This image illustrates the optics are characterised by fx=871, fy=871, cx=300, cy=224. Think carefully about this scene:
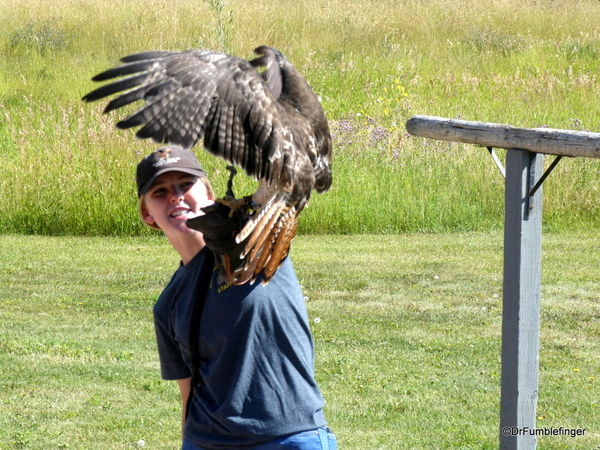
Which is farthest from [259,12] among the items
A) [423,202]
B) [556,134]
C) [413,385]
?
[556,134]

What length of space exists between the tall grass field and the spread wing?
7555 millimetres

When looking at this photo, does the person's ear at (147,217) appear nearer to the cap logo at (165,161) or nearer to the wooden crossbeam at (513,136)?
the cap logo at (165,161)

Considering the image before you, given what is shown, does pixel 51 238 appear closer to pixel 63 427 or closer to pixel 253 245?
pixel 63 427

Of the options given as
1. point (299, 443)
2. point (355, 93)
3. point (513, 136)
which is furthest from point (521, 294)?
point (355, 93)

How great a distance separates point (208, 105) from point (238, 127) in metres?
0.12

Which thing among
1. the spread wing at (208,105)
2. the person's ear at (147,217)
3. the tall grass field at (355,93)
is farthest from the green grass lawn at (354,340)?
the spread wing at (208,105)

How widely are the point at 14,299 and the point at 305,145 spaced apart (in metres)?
5.53

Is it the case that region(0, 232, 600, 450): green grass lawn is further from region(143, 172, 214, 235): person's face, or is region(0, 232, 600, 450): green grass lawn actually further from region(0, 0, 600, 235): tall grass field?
region(143, 172, 214, 235): person's face

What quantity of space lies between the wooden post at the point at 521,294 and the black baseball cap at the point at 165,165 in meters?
1.48

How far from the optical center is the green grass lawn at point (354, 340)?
5.14 m

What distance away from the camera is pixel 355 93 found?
625 inches

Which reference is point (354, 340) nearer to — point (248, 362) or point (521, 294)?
point (521, 294)

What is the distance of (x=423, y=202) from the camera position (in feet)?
35.2

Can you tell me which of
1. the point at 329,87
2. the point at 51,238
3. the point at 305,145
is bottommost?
the point at 51,238
